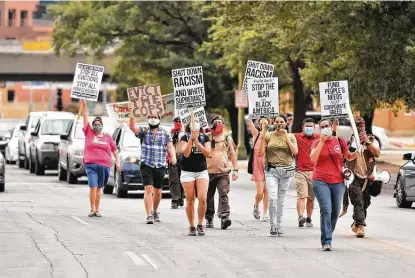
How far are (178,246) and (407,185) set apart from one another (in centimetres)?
1014

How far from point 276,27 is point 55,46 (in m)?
27.3

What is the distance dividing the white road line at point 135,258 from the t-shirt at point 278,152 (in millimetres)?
3684

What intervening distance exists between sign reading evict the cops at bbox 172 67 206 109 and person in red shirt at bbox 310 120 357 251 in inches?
181

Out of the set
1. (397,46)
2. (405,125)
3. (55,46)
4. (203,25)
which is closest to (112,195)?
(397,46)

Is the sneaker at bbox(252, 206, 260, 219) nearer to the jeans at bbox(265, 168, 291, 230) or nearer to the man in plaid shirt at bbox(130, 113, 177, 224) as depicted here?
the man in plaid shirt at bbox(130, 113, 177, 224)

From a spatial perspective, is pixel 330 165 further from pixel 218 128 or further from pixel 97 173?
pixel 97 173

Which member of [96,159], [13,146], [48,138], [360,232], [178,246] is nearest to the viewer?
[178,246]

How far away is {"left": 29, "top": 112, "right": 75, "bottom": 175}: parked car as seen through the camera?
4031cm

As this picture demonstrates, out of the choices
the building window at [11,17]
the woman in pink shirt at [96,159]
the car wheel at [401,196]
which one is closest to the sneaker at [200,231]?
the woman in pink shirt at [96,159]

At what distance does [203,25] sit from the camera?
198ft

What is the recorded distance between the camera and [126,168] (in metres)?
28.8

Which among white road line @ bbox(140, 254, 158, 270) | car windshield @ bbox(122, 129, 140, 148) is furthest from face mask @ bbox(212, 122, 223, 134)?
car windshield @ bbox(122, 129, 140, 148)

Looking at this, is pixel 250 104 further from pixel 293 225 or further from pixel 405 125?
pixel 405 125

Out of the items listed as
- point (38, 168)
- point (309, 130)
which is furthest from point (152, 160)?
point (38, 168)
